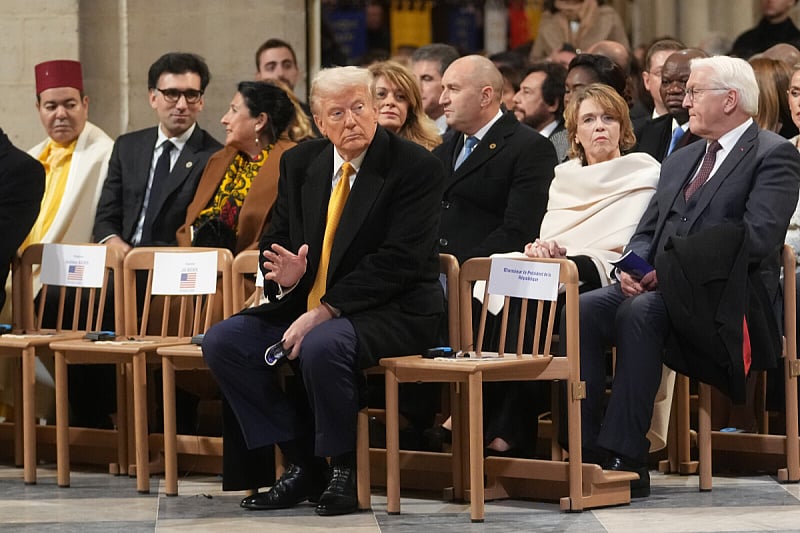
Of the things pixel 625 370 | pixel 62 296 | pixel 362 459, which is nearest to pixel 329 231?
pixel 362 459

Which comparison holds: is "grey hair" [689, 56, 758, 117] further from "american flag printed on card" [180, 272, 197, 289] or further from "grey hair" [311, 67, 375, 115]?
"american flag printed on card" [180, 272, 197, 289]

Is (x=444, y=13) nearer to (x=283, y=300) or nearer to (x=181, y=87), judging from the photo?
A: (x=181, y=87)

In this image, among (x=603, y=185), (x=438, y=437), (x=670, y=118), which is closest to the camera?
(x=438, y=437)

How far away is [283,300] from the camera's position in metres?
6.27

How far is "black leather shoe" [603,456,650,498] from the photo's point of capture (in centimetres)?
620

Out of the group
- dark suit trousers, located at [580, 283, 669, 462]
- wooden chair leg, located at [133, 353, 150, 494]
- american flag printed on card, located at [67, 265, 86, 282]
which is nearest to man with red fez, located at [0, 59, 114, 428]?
american flag printed on card, located at [67, 265, 86, 282]

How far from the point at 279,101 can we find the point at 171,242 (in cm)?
84

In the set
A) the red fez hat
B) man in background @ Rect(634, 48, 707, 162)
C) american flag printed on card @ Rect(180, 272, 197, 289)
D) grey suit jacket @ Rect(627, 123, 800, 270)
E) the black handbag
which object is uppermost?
the red fez hat

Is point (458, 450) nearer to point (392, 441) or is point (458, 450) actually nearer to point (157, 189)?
point (392, 441)

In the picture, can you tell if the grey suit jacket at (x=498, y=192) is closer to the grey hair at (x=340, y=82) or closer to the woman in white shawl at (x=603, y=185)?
the woman in white shawl at (x=603, y=185)

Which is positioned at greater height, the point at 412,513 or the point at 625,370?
the point at 625,370

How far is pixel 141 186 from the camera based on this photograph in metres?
8.05

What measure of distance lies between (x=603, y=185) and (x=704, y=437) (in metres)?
1.10

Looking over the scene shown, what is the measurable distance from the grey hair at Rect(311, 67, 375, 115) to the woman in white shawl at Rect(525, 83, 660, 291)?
3.26 ft
